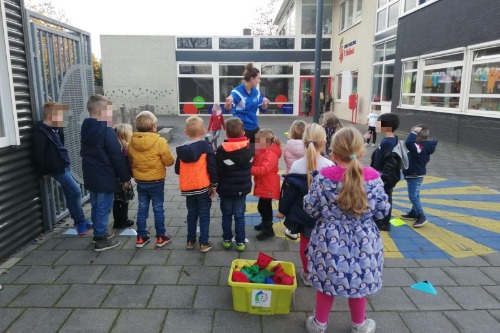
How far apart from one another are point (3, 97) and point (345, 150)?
12.0 ft

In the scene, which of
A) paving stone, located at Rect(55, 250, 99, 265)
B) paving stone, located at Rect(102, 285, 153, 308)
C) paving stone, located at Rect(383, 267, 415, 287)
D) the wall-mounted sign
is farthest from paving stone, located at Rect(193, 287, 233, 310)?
the wall-mounted sign

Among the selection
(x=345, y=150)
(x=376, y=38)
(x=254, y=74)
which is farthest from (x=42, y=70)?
(x=376, y=38)

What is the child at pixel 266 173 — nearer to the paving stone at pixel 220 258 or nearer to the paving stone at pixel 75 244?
the paving stone at pixel 220 258

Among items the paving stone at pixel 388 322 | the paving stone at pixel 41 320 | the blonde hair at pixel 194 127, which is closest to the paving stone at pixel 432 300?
the paving stone at pixel 388 322

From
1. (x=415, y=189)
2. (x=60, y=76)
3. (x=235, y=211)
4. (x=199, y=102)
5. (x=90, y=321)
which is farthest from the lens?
(x=199, y=102)

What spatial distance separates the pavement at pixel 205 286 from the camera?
2850 millimetres

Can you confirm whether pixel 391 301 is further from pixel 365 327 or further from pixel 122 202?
pixel 122 202

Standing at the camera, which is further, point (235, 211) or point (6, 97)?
point (235, 211)

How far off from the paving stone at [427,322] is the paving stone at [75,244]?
3432 millimetres

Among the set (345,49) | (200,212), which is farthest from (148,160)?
(345,49)

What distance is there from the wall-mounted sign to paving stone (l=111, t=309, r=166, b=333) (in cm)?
1938

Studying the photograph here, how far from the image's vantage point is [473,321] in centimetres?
288

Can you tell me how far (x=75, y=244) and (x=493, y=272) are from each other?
4582 mm

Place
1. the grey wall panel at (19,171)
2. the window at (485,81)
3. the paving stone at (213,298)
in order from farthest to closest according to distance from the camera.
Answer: the window at (485,81), the grey wall panel at (19,171), the paving stone at (213,298)
